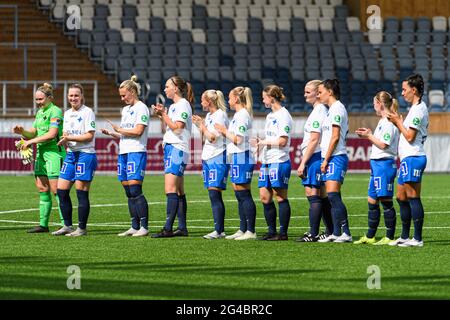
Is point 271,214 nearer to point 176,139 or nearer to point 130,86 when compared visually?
point 176,139

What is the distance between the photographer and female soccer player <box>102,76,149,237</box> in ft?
53.1

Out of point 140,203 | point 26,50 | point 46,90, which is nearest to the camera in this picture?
point 140,203

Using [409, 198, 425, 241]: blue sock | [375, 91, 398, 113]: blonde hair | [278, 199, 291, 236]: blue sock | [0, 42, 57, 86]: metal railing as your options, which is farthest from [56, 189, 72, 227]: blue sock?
[0, 42, 57, 86]: metal railing

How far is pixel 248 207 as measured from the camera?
51.9ft

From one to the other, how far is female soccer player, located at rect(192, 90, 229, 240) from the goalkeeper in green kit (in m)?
2.29

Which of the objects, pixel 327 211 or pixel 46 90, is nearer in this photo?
pixel 327 211

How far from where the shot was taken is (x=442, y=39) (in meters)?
43.1

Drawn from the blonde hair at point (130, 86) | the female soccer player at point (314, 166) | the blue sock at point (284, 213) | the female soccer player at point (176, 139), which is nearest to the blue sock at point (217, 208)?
the female soccer player at point (176, 139)

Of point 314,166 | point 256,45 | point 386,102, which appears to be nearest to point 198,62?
point 256,45

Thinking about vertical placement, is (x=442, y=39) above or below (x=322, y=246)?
above

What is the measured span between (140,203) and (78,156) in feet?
3.60

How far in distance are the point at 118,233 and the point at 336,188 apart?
351cm

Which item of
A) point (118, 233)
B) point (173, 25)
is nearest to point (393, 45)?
point (173, 25)
